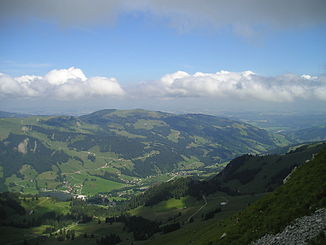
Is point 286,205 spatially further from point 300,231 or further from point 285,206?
point 300,231

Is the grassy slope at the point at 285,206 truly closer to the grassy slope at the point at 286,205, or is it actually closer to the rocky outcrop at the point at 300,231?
the grassy slope at the point at 286,205

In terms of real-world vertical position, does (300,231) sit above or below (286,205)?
below

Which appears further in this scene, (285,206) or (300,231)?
(285,206)

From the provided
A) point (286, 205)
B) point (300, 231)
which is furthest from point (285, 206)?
point (300, 231)

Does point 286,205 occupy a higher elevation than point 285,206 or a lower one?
higher

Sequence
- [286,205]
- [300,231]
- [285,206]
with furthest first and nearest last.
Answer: [286,205], [285,206], [300,231]

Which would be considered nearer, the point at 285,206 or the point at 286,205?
the point at 285,206

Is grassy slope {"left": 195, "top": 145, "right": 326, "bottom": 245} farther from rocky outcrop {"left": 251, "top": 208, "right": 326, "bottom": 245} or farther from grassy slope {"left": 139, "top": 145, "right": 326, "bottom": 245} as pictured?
rocky outcrop {"left": 251, "top": 208, "right": 326, "bottom": 245}

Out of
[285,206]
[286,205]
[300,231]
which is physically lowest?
[300,231]

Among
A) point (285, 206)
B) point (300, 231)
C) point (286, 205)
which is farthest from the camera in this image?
point (286, 205)

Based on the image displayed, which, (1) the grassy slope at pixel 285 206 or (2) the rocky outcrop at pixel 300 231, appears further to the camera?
(1) the grassy slope at pixel 285 206

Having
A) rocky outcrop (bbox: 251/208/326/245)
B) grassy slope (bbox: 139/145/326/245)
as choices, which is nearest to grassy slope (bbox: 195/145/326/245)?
grassy slope (bbox: 139/145/326/245)

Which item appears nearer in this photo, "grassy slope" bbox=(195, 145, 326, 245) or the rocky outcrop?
the rocky outcrop

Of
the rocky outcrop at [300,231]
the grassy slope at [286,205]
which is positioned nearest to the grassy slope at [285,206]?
the grassy slope at [286,205]
